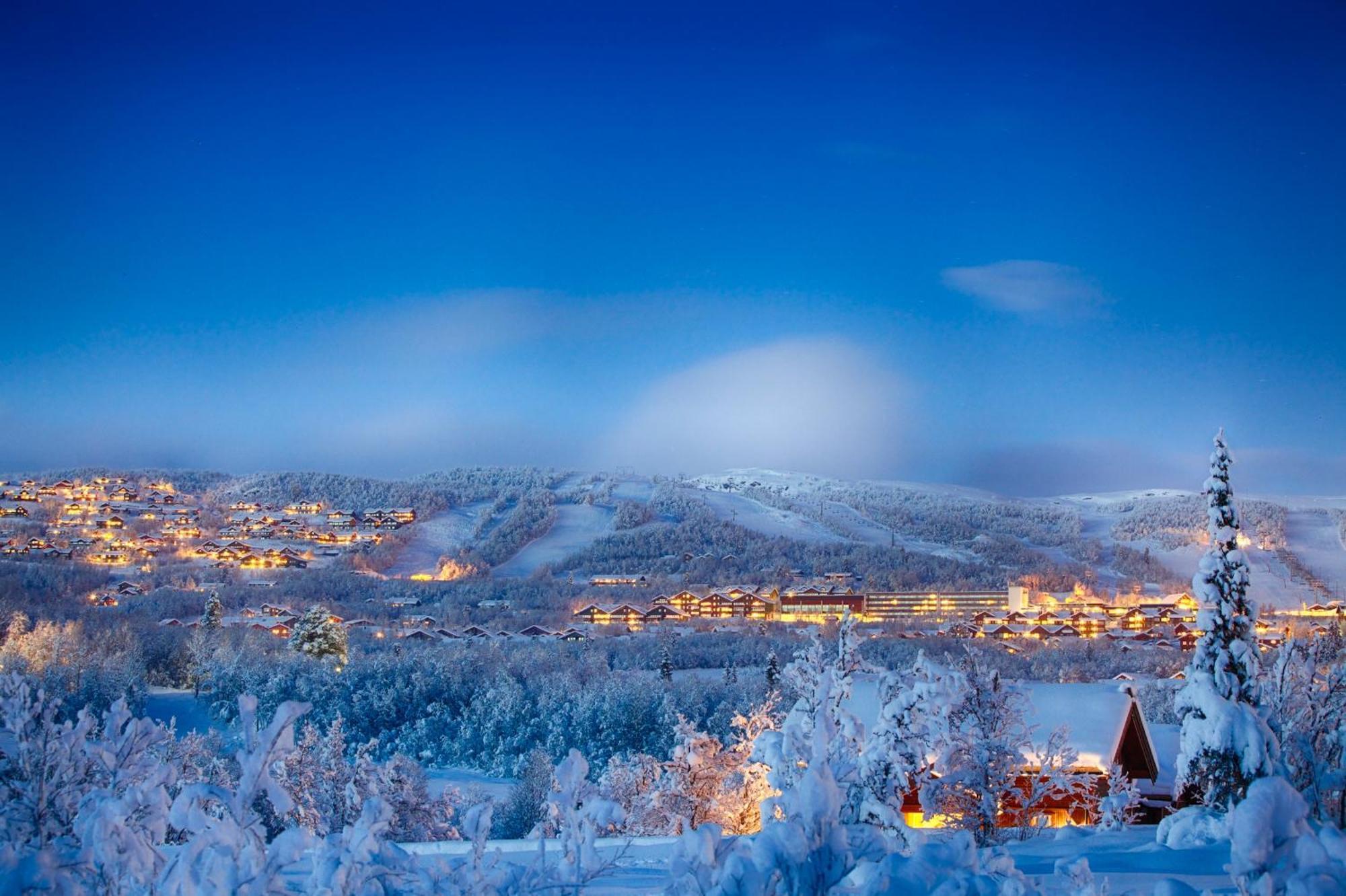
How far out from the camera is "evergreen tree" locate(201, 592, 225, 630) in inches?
1618

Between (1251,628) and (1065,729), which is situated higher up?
(1251,628)

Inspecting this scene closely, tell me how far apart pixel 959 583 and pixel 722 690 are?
2397 cm

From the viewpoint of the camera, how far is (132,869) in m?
2.99

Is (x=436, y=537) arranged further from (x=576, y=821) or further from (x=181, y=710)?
(x=576, y=821)

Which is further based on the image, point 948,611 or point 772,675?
point 948,611

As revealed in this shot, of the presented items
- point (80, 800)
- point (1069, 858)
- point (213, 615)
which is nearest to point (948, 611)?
point (213, 615)

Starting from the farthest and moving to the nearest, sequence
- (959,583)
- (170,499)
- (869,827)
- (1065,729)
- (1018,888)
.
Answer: (170,499) < (959,583) < (1065,729) < (869,827) < (1018,888)

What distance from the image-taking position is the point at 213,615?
138 feet

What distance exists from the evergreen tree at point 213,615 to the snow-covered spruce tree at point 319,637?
12.4 ft

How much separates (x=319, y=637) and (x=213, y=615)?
6.54 metres

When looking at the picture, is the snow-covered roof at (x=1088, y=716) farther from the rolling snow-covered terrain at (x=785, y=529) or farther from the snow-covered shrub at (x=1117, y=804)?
the rolling snow-covered terrain at (x=785, y=529)

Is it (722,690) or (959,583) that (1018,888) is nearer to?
(722,690)

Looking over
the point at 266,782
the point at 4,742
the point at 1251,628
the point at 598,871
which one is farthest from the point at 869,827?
the point at 1251,628

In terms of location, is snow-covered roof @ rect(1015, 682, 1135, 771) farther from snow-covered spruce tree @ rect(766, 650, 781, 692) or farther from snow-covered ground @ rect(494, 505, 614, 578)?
snow-covered ground @ rect(494, 505, 614, 578)
